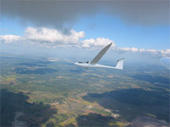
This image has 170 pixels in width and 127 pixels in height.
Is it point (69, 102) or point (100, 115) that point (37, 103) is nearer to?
point (69, 102)

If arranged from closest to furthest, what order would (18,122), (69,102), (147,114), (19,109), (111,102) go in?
1. (18,122)
2. (19,109)
3. (147,114)
4. (69,102)
5. (111,102)

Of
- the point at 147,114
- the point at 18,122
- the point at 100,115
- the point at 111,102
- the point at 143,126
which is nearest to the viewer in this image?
the point at 18,122

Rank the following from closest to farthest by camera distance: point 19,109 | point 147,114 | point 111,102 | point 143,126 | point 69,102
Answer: point 143,126 → point 19,109 → point 147,114 → point 69,102 → point 111,102

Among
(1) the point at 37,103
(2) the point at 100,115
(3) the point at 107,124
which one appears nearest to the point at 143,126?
(3) the point at 107,124

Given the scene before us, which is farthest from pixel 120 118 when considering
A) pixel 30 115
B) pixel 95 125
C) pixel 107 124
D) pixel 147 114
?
pixel 30 115

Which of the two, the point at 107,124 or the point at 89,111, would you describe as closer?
the point at 107,124

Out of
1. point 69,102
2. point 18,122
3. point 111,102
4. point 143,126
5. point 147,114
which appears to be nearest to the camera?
point 18,122

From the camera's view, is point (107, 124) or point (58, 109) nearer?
point (107, 124)

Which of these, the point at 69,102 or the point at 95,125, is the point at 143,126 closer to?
the point at 95,125

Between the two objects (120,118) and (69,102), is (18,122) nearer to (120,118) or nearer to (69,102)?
(69,102)
